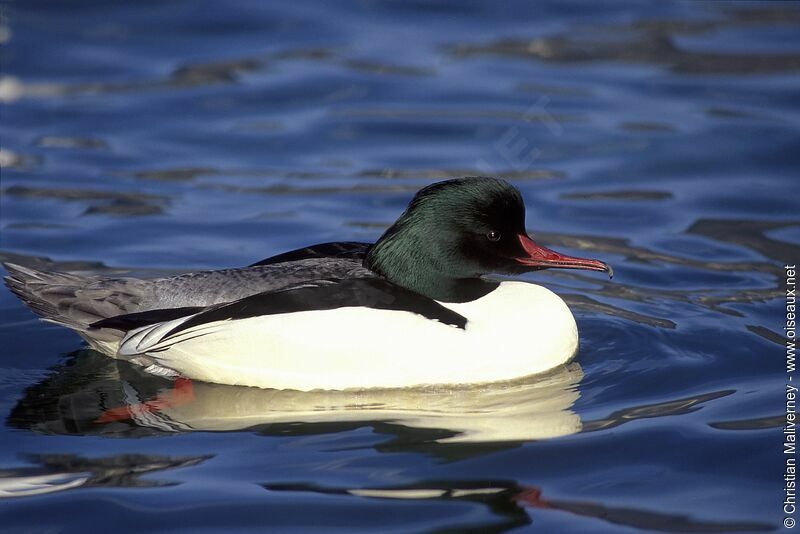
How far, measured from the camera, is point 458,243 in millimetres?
7516

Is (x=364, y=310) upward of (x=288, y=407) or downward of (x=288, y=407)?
upward

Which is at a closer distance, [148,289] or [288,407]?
[288,407]

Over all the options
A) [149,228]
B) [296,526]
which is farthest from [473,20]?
[296,526]

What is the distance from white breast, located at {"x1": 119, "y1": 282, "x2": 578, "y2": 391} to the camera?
23.6 ft

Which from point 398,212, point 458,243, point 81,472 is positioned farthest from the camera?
point 398,212

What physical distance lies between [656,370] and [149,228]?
4.80 meters

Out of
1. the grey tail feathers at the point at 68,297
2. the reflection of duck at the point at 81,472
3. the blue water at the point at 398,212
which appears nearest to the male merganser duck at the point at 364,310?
the grey tail feathers at the point at 68,297

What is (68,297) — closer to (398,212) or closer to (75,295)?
(75,295)

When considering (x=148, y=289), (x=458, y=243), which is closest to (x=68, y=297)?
(x=148, y=289)

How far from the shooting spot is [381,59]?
15.1m

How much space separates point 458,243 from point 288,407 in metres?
1.39

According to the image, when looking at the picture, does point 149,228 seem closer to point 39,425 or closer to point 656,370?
point 39,425

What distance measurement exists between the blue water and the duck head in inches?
26.9

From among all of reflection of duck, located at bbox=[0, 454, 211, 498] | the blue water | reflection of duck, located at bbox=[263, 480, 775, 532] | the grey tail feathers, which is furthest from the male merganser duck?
reflection of duck, located at bbox=[263, 480, 775, 532]
